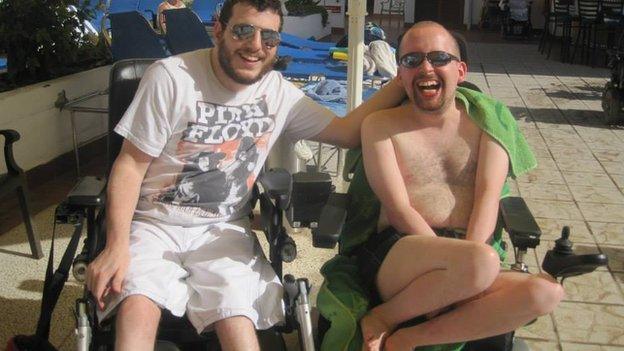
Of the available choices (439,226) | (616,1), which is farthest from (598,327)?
(616,1)

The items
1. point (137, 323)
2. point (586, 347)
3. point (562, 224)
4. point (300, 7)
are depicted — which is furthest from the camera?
point (300, 7)

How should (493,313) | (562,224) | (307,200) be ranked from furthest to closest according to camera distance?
(562,224) < (307,200) < (493,313)

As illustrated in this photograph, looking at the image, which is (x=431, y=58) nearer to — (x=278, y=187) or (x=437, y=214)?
(x=437, y=214)

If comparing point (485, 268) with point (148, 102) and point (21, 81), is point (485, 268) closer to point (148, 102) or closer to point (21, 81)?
point (148, 102)

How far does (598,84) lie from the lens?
1016 centimetres

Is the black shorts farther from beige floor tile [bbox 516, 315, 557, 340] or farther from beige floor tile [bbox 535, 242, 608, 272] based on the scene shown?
beige floor tile [bbox 535, 242, 608, 272]

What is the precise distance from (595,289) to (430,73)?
1800 millimetres

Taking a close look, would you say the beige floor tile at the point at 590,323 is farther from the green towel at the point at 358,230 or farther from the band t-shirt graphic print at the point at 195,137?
the band t-shirt graphic print at the point at 195,137

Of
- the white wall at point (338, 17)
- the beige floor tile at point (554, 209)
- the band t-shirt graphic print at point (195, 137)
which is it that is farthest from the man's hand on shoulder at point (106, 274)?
the white wall at point (338, 17)

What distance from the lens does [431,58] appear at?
7.61 feet

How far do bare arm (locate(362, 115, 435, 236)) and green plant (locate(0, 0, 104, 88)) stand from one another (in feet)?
11.6

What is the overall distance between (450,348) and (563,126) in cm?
561

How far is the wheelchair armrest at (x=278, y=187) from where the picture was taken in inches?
88.4

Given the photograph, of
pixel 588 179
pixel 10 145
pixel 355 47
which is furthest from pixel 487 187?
pixel 588 179
